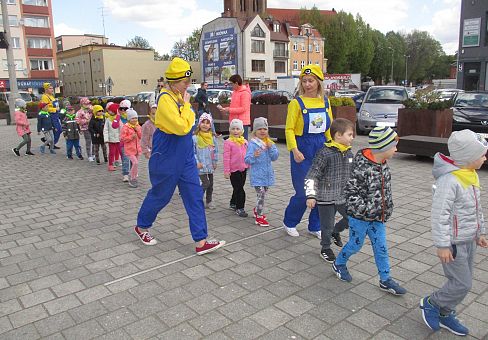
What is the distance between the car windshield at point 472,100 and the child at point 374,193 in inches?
399

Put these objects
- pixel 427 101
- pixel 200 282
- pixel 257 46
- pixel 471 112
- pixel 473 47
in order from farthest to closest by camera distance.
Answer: pixel 257 46 → pixel 473 47 → pixel 471 112 → pixel 427 101 → pixel 200 282

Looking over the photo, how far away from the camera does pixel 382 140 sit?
346cm

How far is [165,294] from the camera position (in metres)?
3.80

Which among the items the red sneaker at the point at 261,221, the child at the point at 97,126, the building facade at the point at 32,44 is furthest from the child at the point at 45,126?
the building facade at the point at 32,44

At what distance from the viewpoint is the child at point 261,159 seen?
558cm

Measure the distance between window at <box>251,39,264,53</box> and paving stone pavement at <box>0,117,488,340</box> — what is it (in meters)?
62.2

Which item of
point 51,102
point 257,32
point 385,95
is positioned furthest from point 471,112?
point 257,32

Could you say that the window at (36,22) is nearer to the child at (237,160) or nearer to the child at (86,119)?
the child at (86,119)

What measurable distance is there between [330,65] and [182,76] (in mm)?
77219

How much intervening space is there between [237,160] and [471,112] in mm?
8472

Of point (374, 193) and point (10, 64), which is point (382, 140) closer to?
point (374, 193)

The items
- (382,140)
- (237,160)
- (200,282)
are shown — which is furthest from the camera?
(237,160)

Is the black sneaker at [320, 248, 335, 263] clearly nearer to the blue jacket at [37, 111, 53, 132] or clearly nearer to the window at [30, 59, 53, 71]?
the blue jacket at [37, 111, 53, 132]

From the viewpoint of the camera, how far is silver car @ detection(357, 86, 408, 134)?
14383mm
